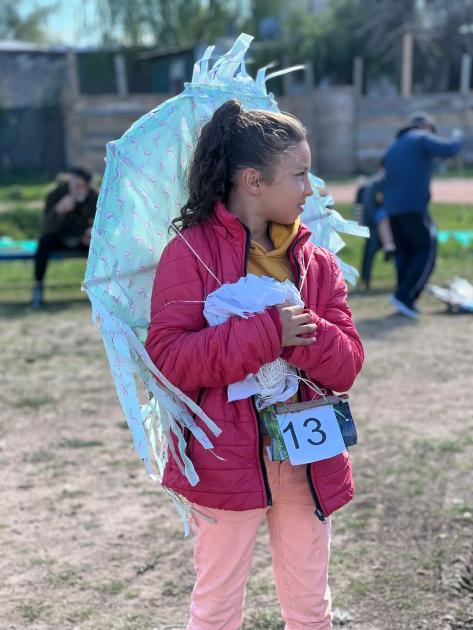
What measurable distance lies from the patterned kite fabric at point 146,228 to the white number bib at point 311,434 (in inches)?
7.6

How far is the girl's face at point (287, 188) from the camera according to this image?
236 centimetres

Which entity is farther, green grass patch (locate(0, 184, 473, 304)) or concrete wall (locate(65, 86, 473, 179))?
concrete wall (locate(65, 86, 473, 179))

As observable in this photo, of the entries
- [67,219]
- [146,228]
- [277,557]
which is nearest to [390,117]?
[67,219]

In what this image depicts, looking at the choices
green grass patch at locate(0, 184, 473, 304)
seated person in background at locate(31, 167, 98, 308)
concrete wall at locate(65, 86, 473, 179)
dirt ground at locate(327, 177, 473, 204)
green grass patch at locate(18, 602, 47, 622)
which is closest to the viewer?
green grass patch at locate(18, 602, 47, 622)

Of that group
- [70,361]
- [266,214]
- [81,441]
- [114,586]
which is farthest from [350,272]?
[70,361]

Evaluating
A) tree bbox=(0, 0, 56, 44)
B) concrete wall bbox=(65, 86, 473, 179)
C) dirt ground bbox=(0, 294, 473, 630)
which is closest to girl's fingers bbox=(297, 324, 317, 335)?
dirt ground bbox=(0, 294, 473, 630)

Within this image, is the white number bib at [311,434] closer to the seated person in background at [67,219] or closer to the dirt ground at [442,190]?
the seated person in background at [67,219]

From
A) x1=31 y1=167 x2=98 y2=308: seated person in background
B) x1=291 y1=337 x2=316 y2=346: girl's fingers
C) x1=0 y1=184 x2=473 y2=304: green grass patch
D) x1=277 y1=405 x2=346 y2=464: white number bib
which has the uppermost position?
x1=291 y1=337 x2=316 y2=346: girl's fingers

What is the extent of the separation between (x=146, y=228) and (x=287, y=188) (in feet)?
1.46

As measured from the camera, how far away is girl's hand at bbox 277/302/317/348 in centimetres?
225

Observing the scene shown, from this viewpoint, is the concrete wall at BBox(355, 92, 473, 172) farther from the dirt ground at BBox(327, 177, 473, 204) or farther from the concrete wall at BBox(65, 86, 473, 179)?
the dirt ground at BBox(327, 177, 473, 204)

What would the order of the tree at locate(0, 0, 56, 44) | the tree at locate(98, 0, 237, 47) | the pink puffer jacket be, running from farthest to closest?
the tree at locate(0, 0, 56, 44), the tree at locate(98, 0, 237, 47), the pink puffer jacket

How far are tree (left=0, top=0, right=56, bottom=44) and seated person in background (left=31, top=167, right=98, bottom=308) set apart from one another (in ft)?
153

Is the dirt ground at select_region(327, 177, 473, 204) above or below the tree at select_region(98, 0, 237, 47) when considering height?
below
